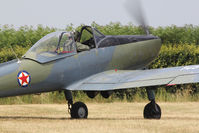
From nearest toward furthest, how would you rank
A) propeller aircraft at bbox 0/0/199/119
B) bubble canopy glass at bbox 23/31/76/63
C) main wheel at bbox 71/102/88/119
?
propeller aircraft at bbox 0/0/199/119 < bubble canopy glass at bbox 23/31/76/63 < main wheel at bbox 71/102/88/119

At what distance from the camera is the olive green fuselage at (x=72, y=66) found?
13.6 meters

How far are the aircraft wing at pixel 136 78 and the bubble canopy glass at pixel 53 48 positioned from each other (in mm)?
994

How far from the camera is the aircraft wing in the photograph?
43.1ft

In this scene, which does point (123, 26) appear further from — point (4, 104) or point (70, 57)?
point (70, 57)

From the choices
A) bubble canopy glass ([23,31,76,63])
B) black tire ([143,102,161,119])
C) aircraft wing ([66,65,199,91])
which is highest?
bubble canopy glass ([23,31,76,63])

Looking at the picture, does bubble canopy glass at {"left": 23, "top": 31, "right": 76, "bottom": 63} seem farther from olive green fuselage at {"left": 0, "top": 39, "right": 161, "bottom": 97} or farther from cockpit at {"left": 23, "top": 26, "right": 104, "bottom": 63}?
olive green fuselage at {"left": 0, "top": 39, "right": 161, "bottom": 97}

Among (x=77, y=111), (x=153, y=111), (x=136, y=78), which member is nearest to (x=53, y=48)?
(x=77, y=111)

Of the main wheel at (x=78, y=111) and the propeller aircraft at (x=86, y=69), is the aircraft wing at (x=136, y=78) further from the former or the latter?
the main wheel at (x=78, y=111)

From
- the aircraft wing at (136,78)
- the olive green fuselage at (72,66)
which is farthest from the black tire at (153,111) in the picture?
the olive green fuselage at (72,66)

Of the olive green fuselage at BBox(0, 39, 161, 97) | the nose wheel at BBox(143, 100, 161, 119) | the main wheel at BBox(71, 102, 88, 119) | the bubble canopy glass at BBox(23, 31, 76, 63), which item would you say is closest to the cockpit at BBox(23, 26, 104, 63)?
the bubble canopy glass at BBox(23, 31, 76, 63)

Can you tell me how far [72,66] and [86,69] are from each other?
0.47m

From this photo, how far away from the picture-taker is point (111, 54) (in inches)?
600

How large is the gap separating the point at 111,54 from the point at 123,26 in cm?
2238

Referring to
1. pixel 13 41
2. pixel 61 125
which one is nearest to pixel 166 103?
pixel 61 125
